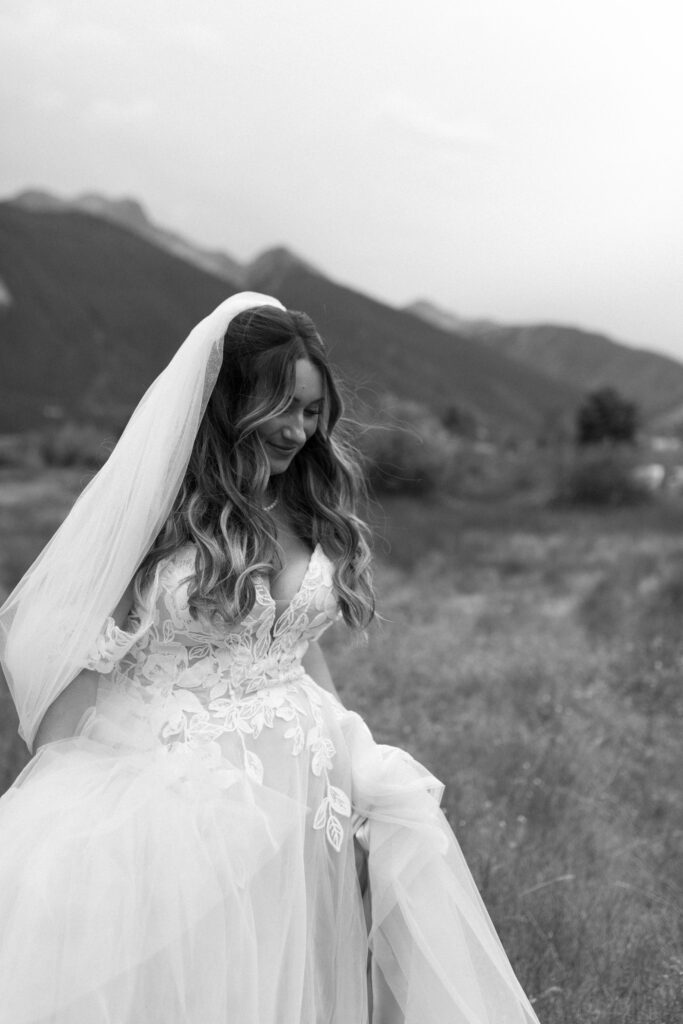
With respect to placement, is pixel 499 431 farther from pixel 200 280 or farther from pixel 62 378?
pixel 200 280

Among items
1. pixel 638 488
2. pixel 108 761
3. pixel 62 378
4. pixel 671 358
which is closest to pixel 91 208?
pixel 62 378

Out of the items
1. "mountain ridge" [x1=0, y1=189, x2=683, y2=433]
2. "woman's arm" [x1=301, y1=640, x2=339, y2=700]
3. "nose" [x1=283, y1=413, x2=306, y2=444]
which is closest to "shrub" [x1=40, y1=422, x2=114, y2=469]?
"mountain ridge" [x1=0, y1=189, x2=683, y2=433]

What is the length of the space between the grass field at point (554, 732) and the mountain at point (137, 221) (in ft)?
177

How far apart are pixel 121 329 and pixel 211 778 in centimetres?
5659

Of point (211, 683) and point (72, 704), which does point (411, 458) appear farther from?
point (72, 704)

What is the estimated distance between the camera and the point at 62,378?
2045 inches

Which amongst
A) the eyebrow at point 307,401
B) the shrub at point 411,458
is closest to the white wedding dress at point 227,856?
the eyebrow at point 307,401

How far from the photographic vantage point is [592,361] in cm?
5362

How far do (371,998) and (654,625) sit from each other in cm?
641

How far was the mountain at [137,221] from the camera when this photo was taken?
209 feet

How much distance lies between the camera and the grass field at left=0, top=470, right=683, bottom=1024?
3207 mm

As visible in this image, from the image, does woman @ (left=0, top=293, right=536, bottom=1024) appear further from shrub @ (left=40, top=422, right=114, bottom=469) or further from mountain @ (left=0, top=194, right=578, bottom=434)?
mountain @ (left=0, top=194, right=578, bottom=434)

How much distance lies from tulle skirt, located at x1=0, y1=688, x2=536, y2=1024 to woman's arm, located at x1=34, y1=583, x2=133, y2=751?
41 mm

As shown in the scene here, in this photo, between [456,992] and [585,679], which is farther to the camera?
[585,679]
